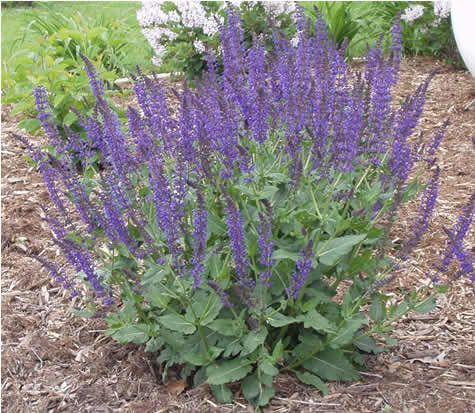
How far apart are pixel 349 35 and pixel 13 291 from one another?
5.00 m

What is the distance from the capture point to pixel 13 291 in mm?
4129

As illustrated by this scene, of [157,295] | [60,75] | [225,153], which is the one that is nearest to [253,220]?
[225,153]

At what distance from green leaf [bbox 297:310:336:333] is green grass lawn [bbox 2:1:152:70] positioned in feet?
19.5

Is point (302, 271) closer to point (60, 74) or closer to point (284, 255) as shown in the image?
point (284, 255)

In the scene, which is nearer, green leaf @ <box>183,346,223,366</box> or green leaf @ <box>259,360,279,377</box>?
green leaf @ <box>259,360,279,377</box>

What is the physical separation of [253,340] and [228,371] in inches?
9.5

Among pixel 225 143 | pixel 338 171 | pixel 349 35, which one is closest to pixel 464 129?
pixel 349 35

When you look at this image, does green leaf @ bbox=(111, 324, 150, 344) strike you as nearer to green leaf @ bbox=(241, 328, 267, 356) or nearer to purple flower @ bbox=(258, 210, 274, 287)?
green leaf @ bbox=(241, 328, 267, 356)

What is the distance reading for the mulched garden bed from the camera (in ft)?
9.99

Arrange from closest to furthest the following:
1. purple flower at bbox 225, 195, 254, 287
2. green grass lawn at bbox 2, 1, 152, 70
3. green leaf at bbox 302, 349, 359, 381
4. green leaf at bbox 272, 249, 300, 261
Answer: purple flower at bbox 225, 195, 254, 287
green leaf at bbox 272, 249, 300, 261
green leaf at bbox 302, 349, 359, 381
green grass lawn at bbox 2, 1, 152, 70

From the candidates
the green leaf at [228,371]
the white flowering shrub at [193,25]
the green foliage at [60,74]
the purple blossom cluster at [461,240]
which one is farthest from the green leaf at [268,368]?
the white flowering shrub at [193,25]

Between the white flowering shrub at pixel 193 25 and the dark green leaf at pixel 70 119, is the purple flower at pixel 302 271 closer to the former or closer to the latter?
the dark green leaf at pixel 70 119

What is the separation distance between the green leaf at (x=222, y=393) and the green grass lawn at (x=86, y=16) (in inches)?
229

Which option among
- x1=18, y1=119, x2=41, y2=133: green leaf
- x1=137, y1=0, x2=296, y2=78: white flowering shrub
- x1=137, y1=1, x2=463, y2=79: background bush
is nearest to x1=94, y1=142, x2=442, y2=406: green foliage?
x1=18, y1=119, x2=41, y2=133: green leaf
